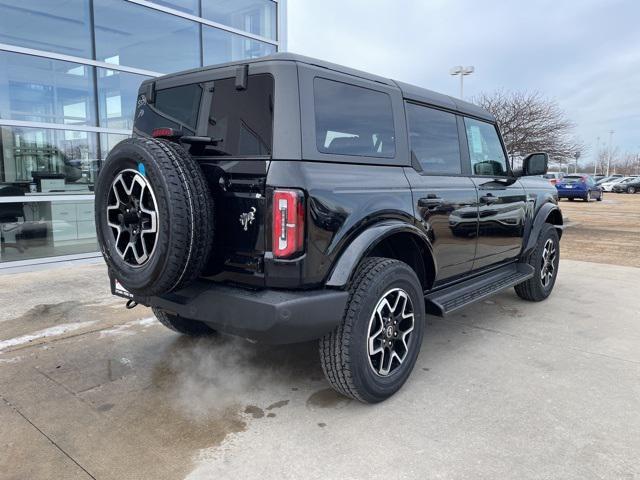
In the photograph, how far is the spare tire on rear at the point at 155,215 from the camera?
2.42 m

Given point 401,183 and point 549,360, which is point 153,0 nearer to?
point 401,183

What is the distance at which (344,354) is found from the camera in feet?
8.86

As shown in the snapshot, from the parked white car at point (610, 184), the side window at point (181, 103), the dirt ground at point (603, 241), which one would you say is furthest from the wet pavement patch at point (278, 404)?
the parked white car at point (610, 184)

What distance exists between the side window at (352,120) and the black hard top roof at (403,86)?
0.34 feet

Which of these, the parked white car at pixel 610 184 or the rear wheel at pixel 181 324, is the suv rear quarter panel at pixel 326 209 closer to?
the rear wheel at pixel 181 324

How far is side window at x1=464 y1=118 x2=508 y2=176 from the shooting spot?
13.7 ft

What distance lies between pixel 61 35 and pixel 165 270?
6629mm

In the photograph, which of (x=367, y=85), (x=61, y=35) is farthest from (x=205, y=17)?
(x=367, y=85)

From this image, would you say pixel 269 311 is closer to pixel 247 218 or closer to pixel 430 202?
pixel 247 218

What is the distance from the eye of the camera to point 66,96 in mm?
7594

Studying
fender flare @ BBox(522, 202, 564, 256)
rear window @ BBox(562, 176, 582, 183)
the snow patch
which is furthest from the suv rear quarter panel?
rear window @ BBox(562, 176, 582, 183)

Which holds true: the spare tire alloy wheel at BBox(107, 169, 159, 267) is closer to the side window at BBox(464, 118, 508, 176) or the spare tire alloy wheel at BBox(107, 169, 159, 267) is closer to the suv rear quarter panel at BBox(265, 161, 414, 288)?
the suv rear quarter panel at BBox(265, 161, 414, 288)

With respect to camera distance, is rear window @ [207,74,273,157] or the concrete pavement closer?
the concrete pavement

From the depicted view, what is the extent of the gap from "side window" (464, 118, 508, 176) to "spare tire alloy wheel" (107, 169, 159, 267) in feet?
8.81
